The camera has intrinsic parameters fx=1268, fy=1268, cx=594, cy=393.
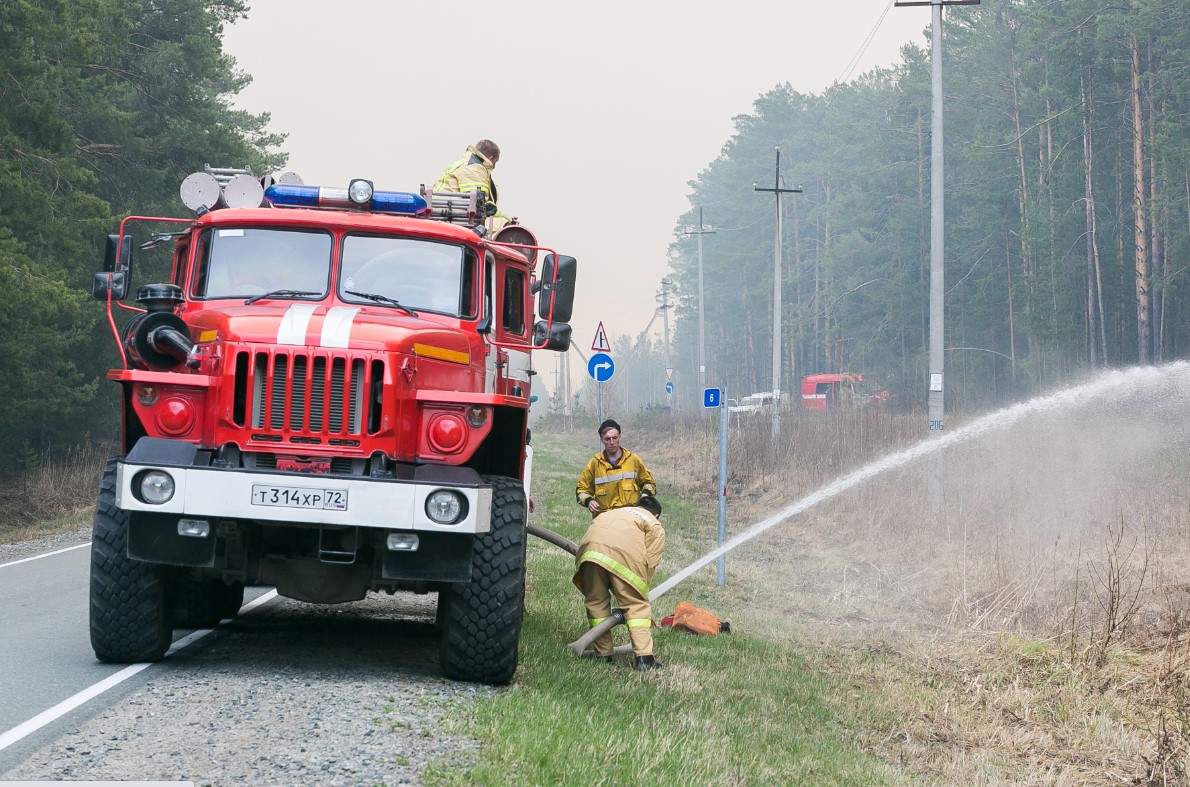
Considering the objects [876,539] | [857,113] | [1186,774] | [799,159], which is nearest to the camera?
[1186,774]

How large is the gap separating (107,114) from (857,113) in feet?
167

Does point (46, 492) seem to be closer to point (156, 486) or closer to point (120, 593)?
point (120, 593)

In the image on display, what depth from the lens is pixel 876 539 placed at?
18469mm

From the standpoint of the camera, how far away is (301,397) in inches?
283

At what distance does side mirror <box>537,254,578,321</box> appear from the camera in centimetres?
895

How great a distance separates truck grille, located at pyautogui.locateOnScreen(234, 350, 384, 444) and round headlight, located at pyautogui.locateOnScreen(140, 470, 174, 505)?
52 centimetres

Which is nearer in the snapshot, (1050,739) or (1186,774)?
(1186,774)

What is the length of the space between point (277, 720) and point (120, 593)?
66.8 inches

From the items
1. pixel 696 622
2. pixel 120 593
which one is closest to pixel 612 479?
pixel 696 622

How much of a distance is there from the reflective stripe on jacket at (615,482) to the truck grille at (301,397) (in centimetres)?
322

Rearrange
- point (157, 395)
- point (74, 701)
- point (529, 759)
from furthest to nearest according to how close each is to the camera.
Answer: point (157, 395) → point (74, 701) → point (529, 759)

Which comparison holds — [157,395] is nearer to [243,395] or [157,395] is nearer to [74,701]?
[243,395]

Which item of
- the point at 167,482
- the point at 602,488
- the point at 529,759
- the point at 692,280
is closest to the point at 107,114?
the point at 602,488

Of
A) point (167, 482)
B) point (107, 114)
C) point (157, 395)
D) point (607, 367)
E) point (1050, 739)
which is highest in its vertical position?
point (107, 114)
